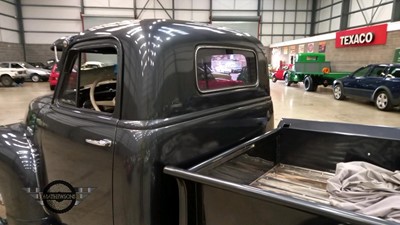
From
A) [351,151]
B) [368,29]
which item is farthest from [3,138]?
[368,29]

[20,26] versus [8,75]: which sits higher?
[20,26]

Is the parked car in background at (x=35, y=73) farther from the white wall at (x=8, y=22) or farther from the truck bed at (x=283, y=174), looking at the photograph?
the truck bed at (x=283, y=174)

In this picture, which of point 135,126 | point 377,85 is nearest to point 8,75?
point 135,126

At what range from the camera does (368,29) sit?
12.7 meters

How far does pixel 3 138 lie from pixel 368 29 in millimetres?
14604

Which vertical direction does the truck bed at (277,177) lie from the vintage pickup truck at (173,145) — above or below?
below

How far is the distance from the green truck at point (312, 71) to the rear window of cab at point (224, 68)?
41.2ft

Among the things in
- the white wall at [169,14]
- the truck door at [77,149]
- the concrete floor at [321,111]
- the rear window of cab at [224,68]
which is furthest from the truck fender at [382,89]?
the white wall at [169,14]

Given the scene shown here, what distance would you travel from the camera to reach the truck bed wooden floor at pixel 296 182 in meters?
1.86

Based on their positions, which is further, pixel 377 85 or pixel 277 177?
pixel 377 85

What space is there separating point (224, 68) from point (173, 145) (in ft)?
3.08

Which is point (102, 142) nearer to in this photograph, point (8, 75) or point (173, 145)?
point (173, 145)

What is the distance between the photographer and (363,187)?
67.1 inches

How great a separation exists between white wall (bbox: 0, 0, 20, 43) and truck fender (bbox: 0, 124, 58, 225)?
21486 mm
